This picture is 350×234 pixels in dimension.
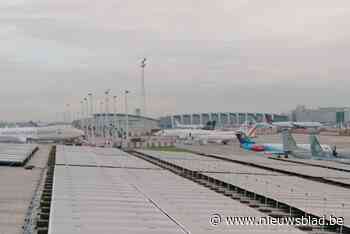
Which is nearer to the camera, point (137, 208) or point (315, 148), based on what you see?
point (137, 208)

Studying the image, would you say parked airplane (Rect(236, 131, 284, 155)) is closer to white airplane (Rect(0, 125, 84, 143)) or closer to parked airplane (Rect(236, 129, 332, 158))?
parked airplane (Rect(236, 129, 332, 158))

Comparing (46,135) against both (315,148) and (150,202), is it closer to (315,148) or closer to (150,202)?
(315,148)

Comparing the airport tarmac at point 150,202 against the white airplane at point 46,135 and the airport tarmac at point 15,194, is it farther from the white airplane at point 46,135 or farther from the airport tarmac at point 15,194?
the white airplane at point 46,135

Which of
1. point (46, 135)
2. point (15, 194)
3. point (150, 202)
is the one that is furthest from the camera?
point (46, 135)

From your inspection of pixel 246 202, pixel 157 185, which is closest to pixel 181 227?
pixel 246 202

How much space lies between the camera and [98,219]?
2066cm

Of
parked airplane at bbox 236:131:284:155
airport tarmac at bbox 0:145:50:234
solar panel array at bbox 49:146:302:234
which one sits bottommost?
parked airplane at bbox 236:131:284:155

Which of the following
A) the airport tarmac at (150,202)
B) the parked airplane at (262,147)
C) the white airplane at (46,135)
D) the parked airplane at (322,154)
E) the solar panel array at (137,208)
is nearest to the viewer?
the solar panel array at (137,208)

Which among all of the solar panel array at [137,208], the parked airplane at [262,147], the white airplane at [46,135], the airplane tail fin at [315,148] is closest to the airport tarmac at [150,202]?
Answer: the solar panel array at [137,208]

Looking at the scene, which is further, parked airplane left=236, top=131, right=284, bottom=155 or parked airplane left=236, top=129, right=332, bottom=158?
parked airplane left=236, top=131, right=284, bottom=155

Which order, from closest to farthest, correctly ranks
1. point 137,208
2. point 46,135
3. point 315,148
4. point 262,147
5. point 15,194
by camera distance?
1. point 137,208
2. point 15,194
3. point 315,148
4. point 262,147
5. point 46,135

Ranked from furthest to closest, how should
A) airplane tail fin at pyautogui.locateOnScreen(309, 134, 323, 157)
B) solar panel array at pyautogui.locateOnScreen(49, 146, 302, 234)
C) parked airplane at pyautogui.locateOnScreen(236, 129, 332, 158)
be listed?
parked airplane at pyautogui.locateOnScreen(236, 129, 332, 158)
airplane tail fin at pyautogui.locateOnScreen(309, 134, 323, 157)
solar panel array at pyautogui.locateOnScreen(49, 146, 302, 234)

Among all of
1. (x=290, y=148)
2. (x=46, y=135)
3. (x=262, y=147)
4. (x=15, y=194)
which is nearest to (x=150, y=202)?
(x=15, y=194)

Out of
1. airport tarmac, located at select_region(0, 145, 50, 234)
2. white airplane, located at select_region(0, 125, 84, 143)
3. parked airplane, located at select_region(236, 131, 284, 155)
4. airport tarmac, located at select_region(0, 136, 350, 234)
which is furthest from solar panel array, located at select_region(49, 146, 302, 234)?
white airplane, located at select_region(0, 125, 84, 143)
